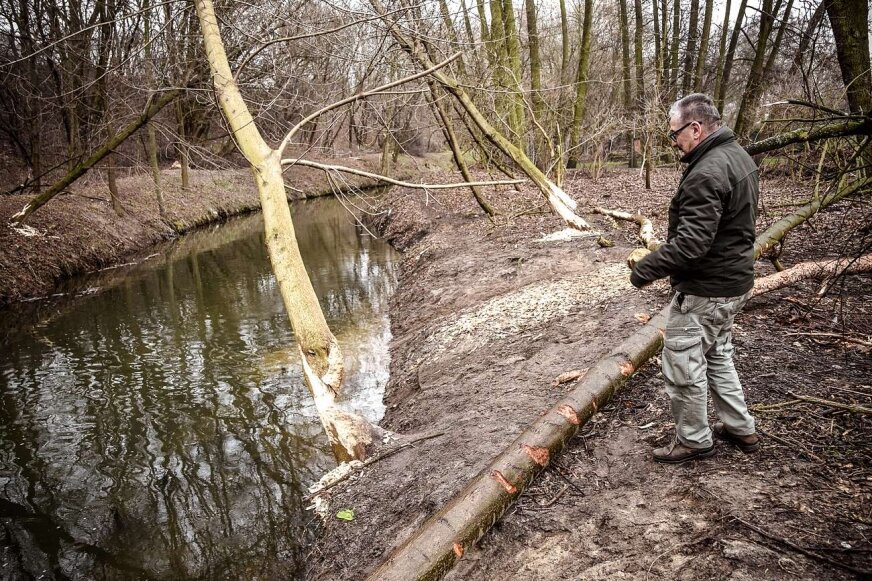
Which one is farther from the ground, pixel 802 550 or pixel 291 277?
pixel 291 277

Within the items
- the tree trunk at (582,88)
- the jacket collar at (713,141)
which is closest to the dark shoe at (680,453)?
the jacket collar at (713,141)

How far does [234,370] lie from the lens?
808cm

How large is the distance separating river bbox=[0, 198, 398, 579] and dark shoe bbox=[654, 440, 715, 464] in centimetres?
279

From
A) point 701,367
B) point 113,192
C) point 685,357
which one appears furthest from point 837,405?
point 113,192

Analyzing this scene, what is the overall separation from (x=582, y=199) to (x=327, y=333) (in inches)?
453

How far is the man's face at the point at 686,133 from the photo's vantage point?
3.16 metres

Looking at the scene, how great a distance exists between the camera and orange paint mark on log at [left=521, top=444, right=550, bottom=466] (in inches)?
141

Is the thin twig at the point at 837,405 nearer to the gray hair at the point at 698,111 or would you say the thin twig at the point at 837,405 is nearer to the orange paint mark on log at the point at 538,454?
the orange paint mark on log at the point at 538,454

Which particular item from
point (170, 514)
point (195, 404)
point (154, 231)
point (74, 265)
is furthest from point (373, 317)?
point (154, 231)

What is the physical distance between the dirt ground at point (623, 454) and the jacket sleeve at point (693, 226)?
128 centimetres

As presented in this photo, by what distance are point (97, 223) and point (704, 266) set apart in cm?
1726

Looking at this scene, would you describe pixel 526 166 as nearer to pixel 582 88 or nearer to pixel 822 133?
pixel 822 133

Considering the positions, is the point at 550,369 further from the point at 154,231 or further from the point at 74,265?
the point at 154,231

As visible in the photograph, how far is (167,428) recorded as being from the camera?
259 inches
